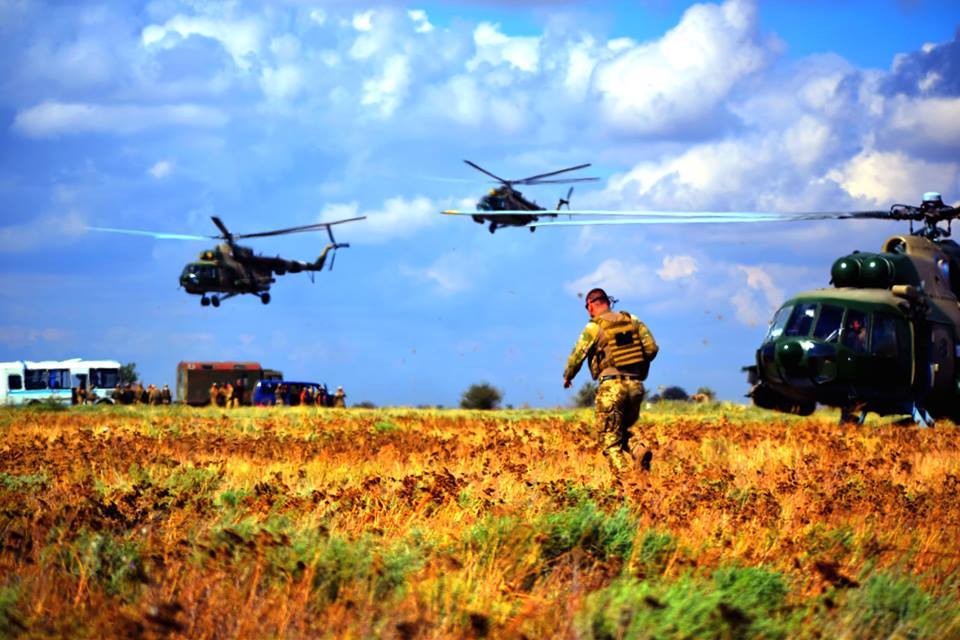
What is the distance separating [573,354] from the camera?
1205 cm

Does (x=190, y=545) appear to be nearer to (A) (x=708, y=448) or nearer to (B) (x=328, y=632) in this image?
(B) (x=328, y=632)

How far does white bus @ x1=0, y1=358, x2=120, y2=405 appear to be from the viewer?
182 ft

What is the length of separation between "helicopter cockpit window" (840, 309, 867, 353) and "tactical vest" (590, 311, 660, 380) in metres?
8.56

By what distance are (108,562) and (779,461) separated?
8.85m

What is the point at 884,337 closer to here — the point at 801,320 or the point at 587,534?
the point at 801,320

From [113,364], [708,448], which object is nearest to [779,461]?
[708,448]

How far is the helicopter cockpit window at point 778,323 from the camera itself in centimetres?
2038

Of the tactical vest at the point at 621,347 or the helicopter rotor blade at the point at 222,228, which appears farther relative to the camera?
the helicopter rotor blade at the point at 222,228

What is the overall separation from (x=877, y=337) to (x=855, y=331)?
378 millimetres

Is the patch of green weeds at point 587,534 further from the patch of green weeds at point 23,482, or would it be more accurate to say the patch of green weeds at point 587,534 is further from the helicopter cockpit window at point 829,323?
the helicopter cockpit window at point 829,323

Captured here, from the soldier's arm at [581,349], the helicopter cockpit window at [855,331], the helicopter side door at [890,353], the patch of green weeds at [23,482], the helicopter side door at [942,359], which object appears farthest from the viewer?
the helicopter side door at [942,359]

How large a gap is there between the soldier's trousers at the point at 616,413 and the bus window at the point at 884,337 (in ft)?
29.6

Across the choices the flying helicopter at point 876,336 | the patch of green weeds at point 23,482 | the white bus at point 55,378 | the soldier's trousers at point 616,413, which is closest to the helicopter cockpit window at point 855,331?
the flying helicopter at point 876,336

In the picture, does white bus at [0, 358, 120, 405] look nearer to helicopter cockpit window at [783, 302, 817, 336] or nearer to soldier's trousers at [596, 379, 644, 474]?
helicopter cockpit window at [783, 302, 817, 336]
